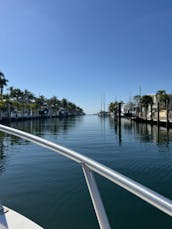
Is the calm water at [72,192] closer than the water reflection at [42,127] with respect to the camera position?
Yes

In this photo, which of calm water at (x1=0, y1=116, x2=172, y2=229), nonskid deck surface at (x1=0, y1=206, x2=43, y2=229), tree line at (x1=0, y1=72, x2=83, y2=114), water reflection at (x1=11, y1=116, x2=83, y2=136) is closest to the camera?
nonskid deck surface at (x1=0, y1=206, x2=43, y2=229)

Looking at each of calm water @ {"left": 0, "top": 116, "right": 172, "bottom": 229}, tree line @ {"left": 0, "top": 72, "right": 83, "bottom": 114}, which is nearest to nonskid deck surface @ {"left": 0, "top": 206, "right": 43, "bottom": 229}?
A: calm water @ {"left": 0, "top": 116, "right": 172, "bottom": 229}

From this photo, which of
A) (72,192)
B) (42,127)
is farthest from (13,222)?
(42,127)

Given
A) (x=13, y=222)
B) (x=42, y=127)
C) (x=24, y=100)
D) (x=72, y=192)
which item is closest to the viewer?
(x=13, y=222)

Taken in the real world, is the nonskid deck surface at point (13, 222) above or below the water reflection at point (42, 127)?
above

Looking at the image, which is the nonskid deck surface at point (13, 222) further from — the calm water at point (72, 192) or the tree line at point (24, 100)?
the tree line at point (24, 100)

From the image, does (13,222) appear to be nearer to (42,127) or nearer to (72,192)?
(72,192)

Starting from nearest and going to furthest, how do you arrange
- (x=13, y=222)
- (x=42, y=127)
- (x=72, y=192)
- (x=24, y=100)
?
1. (x=13, y=222)
2. (x=72, y=192)
3. (x=42, y=127)
4. (x=24, y=100)

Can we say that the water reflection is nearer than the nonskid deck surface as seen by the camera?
No

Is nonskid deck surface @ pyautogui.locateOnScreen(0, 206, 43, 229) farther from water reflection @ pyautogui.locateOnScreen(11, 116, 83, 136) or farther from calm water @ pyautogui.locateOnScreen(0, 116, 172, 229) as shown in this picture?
water reflection @ pyautogui.locateOnScreen(11, 116, 83, 136)

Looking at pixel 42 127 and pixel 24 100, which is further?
pixel 24 100

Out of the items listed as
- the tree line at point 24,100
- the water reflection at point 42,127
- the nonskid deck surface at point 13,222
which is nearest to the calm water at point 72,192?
the nonskid deck surface at point 13,222

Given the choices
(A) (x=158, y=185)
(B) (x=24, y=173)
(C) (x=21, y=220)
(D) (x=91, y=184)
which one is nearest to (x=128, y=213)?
(A) (x=158, y=185)

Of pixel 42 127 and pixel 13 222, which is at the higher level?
pixel 13 222
